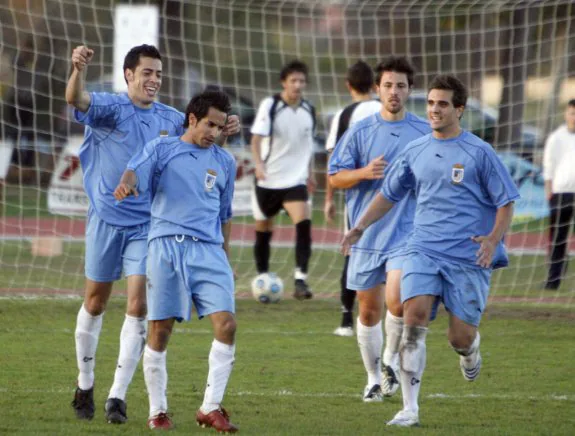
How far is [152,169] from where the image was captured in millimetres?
6336

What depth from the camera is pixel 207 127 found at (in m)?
6.42

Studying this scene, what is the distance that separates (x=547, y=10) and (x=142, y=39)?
554 centimetres

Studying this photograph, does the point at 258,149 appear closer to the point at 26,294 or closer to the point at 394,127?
the point at 26,294

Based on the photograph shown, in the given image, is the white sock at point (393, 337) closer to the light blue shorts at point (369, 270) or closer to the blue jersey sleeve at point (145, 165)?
the light blue shorts at point (369, 270)

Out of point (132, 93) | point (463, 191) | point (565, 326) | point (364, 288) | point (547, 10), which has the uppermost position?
point (547, 10)

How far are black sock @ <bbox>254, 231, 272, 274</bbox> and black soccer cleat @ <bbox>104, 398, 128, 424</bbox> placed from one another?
6.16 meters

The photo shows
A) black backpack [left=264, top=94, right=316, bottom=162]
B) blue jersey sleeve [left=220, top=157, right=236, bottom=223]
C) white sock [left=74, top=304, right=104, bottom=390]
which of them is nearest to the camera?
blue jersey sleeve [left=220, top=157, right=236, bottom=223]

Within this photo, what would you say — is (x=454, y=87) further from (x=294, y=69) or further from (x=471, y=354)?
(x=294, y=69)

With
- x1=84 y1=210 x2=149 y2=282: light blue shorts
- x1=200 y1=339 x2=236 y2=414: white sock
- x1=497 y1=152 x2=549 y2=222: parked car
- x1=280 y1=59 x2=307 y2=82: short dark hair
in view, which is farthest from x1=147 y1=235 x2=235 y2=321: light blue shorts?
x1=497 y1=152 x2=549 y2=222: parked car

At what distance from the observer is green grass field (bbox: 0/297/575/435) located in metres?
6.66

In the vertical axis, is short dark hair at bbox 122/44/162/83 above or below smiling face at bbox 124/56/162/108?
above

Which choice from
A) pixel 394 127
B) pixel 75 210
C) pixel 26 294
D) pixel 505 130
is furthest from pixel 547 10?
pixel 394 127

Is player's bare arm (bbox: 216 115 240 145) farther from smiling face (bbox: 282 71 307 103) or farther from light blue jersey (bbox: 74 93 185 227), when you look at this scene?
smiling face (bbox: 282 71 307 103)

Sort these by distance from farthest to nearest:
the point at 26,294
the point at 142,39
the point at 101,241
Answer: the point at 142,39 < the point at 26,294 < the point at 101,241
